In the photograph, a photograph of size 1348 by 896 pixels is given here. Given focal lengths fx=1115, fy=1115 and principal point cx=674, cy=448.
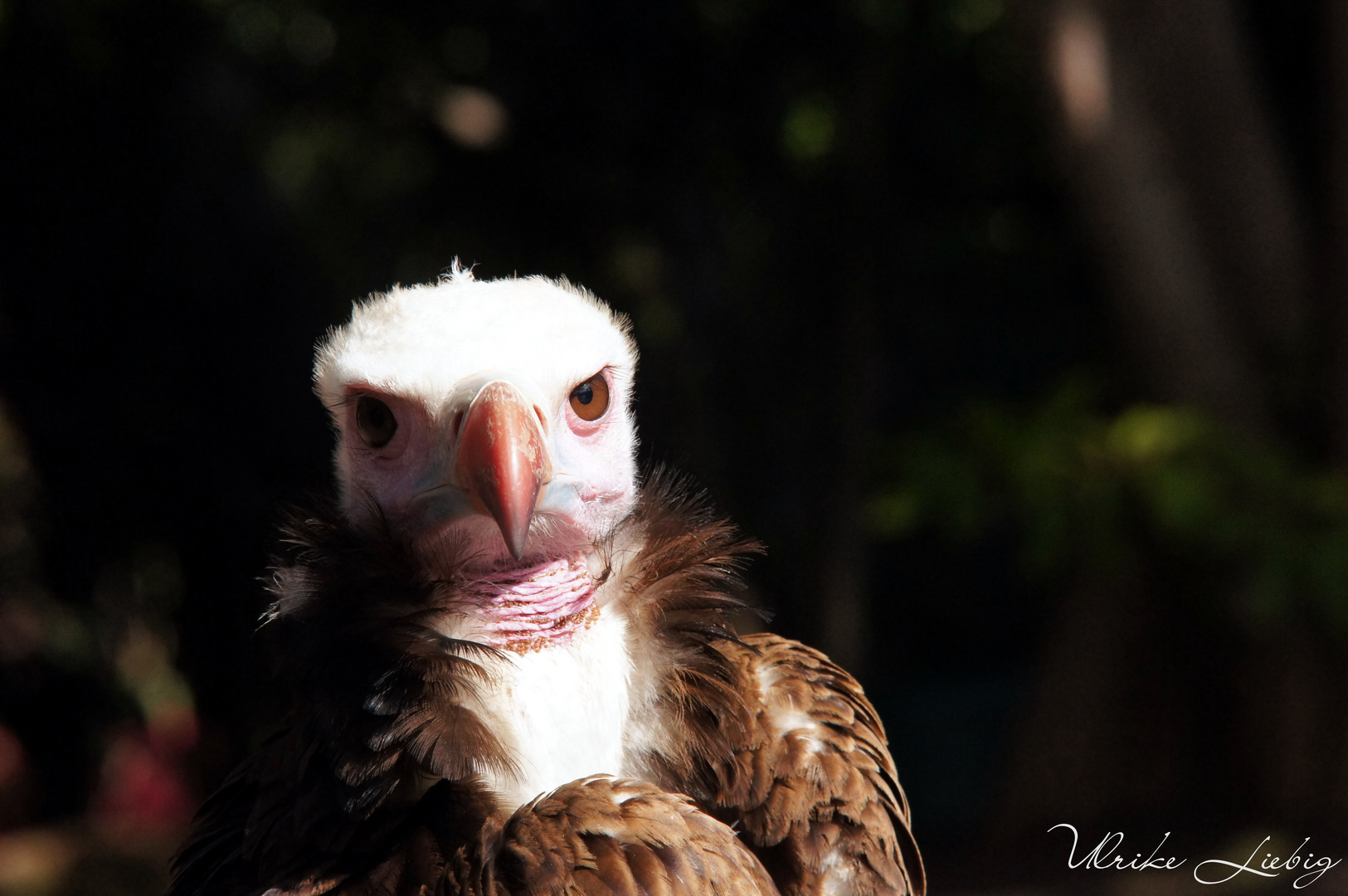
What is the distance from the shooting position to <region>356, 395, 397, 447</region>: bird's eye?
164 centimetres

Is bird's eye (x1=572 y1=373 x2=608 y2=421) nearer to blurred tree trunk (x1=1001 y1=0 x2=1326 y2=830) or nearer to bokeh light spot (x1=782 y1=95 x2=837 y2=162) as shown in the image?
blurred tree trunk (x1=1001 y1=0 x2=1326 y2=830)

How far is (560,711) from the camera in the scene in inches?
59.6

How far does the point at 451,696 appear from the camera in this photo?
57.2 inches

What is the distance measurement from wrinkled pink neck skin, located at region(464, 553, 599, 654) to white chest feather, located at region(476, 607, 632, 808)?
0.02m

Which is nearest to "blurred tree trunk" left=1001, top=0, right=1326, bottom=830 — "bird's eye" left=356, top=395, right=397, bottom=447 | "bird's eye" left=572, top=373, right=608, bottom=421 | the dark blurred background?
the dark blurred background

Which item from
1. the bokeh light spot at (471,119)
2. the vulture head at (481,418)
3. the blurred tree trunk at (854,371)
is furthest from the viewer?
the blurred tree trunk at (854,371)

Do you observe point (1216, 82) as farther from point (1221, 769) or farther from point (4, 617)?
point (4, 617)

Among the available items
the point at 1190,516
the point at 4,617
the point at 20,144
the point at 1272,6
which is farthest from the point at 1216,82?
the point at 4,617

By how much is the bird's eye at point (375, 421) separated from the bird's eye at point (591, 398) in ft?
0.88

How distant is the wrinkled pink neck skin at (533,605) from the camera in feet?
5.12
